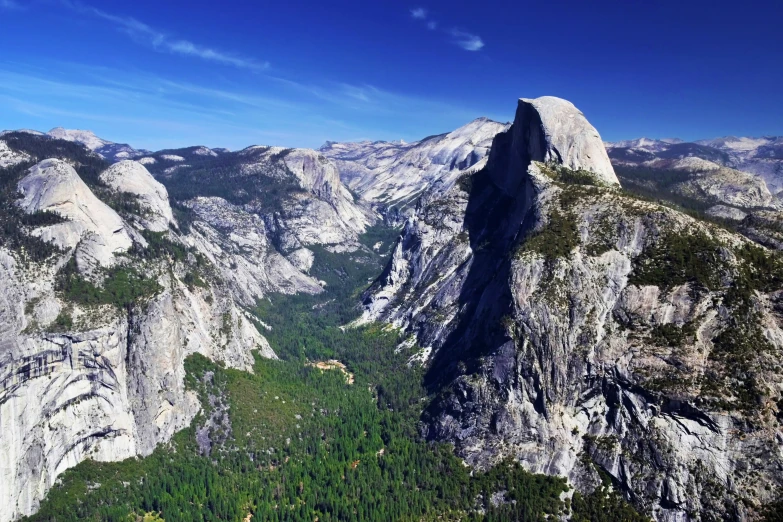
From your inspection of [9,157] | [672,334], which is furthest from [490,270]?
[9,157]

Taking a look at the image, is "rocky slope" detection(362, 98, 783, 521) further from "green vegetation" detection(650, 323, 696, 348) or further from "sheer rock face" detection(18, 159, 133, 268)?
"sheer rock face" detection(18, 159, 133, 268)

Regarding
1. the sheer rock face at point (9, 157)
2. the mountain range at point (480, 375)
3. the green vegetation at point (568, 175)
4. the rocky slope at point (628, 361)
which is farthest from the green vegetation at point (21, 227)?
the green vegetation at point (568, 175)

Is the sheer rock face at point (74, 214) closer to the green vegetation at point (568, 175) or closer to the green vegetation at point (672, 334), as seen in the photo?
the green vegetation at point (568, 175)

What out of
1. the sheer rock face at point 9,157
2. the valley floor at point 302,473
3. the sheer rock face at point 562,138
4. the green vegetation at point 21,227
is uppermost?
the sheer rock face at point 562,138

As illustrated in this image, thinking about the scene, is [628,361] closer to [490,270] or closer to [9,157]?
[490,270]

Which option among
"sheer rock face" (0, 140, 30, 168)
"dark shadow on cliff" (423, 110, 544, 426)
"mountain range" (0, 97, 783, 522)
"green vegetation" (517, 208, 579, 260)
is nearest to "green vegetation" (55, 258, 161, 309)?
"mountain range" (0, 97, 783, 522)

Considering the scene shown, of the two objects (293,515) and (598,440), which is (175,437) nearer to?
(293,515)

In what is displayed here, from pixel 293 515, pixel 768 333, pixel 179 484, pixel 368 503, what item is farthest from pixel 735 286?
pixel 179 484
